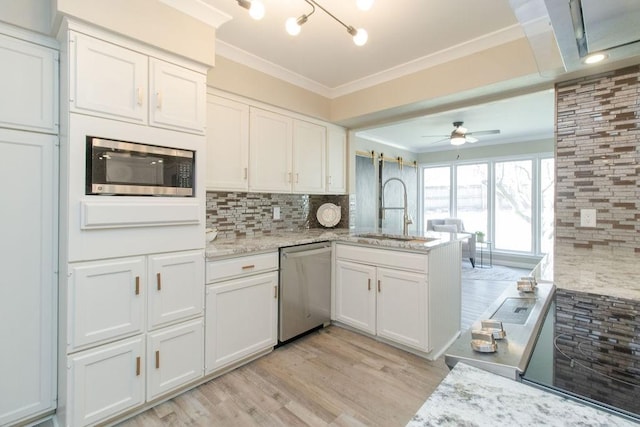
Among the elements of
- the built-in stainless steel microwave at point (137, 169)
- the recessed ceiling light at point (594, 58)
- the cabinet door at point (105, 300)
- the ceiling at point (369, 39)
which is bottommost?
the cabinet door at point (105, 300)

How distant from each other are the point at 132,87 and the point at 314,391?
216cm

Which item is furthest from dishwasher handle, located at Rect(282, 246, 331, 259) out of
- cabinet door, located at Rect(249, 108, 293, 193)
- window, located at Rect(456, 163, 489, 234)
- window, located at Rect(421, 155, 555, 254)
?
window, located at Rect(456, 163, 489, 234)

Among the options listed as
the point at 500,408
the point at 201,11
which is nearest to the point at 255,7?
the point at 201,11

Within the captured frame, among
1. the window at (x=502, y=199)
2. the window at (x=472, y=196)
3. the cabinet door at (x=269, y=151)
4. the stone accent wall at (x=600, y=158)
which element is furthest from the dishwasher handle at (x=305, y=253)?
the window at (x=472, y=196)

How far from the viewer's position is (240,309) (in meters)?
2.28

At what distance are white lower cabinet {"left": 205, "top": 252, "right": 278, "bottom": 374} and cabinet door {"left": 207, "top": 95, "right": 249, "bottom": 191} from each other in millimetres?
675

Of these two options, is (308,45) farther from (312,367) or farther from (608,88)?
(312,367)

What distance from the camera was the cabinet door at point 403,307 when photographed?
2.38 m

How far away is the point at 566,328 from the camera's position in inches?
36.6

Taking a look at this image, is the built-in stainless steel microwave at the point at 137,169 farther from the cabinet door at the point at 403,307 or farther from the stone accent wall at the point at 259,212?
the cabinet door at the point at 403,307

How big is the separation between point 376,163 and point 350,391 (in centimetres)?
443

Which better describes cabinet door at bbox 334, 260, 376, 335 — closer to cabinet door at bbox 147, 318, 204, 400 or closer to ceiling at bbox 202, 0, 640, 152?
cabinet door at bbox 147, 318, 204, 400

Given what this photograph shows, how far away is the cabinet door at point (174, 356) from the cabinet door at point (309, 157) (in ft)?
5.28

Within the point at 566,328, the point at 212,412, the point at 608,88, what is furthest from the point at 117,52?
the point at 608,88
